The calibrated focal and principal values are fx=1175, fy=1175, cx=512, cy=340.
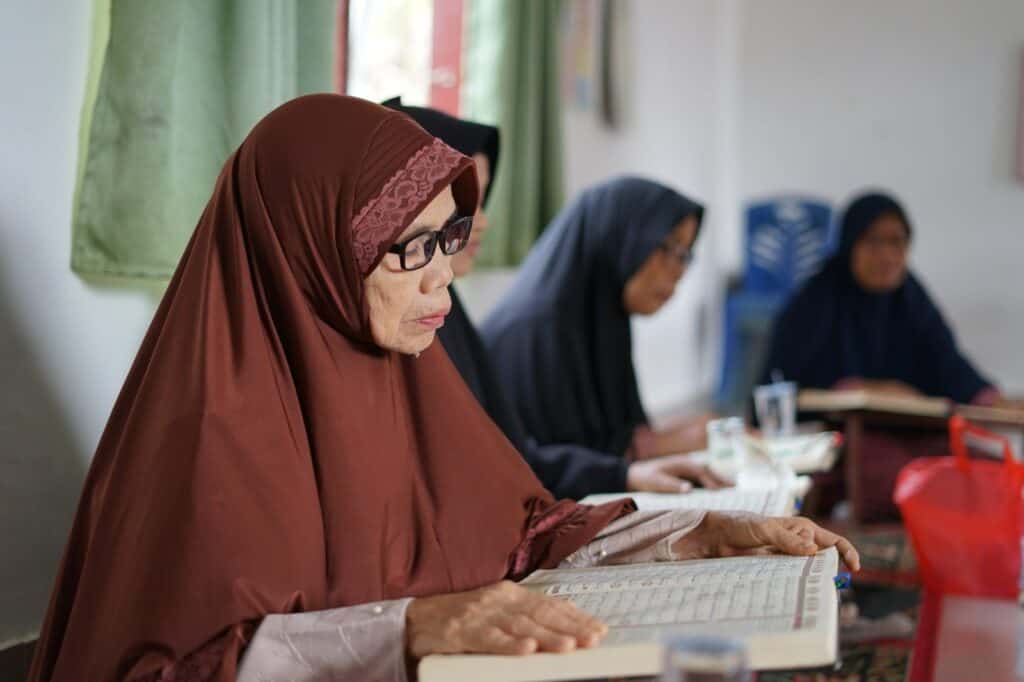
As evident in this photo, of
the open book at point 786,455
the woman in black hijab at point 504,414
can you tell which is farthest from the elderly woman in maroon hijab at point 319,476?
the open book at point 786,455

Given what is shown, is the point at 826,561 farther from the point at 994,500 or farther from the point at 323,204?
the point at 994,500

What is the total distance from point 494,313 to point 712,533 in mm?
1354

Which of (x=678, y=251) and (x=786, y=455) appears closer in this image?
(x=786, y=455)

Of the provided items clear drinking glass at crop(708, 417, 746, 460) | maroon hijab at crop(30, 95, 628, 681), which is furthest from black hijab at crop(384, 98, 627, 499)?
maroon hijab at crop(30, 95, 628, 681)

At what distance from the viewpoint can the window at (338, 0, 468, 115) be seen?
279cm

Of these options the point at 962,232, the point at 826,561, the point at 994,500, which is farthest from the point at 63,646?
the point at 962,232

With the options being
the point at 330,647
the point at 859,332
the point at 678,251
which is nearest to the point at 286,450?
the point at 330,647

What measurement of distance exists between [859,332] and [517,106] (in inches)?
63.9

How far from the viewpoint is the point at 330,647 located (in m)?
1.15

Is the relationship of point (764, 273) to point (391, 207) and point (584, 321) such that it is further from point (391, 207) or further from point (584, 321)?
point (391, 207)

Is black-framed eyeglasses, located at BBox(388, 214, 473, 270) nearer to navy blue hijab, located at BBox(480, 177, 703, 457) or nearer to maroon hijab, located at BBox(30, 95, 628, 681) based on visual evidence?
maroon hijab, located at BBox(30, 95, 628, 681)

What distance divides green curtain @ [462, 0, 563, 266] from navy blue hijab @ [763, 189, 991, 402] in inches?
44.2

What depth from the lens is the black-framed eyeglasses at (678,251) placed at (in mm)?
2715

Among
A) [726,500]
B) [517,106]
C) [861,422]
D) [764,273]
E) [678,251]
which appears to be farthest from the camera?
[764,273]
